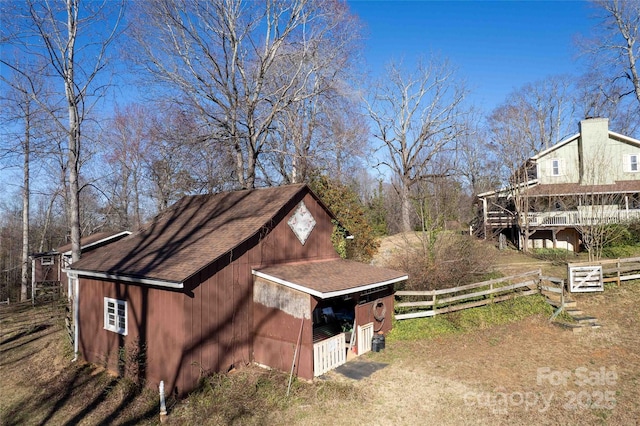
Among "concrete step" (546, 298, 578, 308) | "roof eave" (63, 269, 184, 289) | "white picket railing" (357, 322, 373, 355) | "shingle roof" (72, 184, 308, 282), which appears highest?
"shingle roof" (72, 184, 308, 282)

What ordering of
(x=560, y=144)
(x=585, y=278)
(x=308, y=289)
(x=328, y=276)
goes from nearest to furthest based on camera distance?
1. (x=308, y=289)
2. (x=328, y=276)
3. (x=585, y=278)
4. (x=560, y=144)

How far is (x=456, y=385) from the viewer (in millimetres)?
9469

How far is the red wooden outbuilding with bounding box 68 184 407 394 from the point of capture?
9.88m

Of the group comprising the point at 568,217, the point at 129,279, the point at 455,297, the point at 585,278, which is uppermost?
the point at 568,217

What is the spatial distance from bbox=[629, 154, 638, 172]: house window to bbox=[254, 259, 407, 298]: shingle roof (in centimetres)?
2512

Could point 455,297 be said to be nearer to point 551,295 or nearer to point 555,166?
point 551,295

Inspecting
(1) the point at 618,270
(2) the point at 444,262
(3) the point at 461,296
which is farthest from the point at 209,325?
(1) the point at 618,270

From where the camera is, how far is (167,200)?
31.5 m

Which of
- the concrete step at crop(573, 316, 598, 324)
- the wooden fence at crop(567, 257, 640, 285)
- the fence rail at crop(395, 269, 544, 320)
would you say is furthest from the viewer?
the wooden fence at crop(567, 257, 640, 285)

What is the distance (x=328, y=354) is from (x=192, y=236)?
234 inches

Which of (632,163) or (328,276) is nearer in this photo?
(328,276)

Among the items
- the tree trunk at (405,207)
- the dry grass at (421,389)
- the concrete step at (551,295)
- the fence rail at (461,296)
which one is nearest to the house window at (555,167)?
the tree trunk at (405,207)

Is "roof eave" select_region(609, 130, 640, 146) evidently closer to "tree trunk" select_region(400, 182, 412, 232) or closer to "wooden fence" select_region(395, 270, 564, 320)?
"tree trunk" select_region(400, 182, 412, 232)

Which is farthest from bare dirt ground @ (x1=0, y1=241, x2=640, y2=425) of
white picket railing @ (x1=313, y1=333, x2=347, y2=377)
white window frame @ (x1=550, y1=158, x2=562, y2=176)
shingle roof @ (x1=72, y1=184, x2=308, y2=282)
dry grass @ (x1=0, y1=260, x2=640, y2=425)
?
white window frame @ (x1=550, y1=158, x2=562, y2=176)
